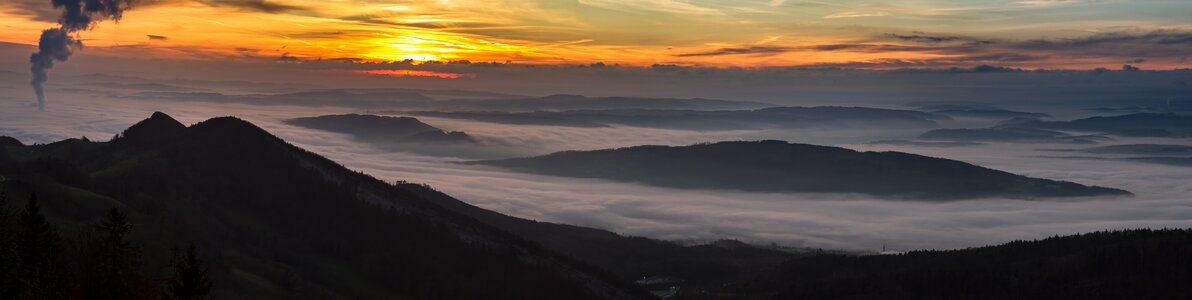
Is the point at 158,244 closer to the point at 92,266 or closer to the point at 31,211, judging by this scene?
the point at 92,266

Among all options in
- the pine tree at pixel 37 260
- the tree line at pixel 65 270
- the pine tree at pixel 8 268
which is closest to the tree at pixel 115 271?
the tree line at pixel 65 270

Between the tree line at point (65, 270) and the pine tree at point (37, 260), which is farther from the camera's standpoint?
the pine tree at point (37, 260)

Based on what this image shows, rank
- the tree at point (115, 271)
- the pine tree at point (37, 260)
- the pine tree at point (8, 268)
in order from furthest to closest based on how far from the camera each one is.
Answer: the tree at point (115, 271)
the pine tree at point (37, 260)
the pine tree at point (8, 268)

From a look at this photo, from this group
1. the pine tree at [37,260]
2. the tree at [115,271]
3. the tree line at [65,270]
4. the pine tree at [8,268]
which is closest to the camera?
the pine tree at [8,268]

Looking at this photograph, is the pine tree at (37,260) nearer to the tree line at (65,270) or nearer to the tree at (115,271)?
the tree line at (65,270)

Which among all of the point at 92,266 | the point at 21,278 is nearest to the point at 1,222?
the point at 21,278

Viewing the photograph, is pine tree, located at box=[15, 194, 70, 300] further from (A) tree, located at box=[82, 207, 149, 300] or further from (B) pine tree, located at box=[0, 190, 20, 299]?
(A) tree, located at box=[82, 207, 149, 300]
